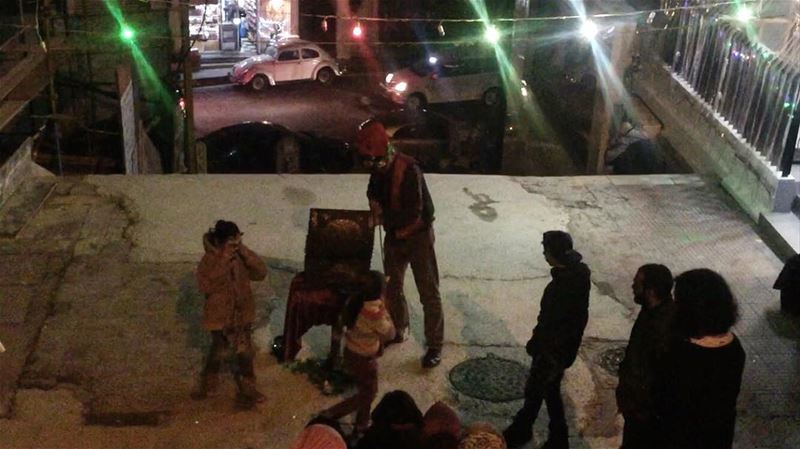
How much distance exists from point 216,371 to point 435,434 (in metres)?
2.47

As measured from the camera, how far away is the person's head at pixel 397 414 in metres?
3.89

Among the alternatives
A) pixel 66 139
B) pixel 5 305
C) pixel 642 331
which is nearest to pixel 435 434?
pixel 642 331

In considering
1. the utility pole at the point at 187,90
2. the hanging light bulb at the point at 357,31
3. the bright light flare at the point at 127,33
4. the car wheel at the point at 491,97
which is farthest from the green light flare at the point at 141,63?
the hanging light bulb at the point at 357,31

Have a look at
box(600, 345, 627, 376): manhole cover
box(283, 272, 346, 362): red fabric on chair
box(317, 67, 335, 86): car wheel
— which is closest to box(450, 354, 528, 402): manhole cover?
box(600, 345, 627, 376): manhole cover

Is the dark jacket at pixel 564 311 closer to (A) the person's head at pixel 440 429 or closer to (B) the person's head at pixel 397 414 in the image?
(A) the person's head at pixel 440 429

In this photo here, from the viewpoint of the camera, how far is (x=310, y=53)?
91.5 ft

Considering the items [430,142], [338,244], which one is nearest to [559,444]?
[338,244]

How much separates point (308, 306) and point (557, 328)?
5.87 feet

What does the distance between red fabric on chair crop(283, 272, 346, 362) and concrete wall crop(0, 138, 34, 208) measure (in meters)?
4.30

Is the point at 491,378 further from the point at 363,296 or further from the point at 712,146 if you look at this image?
the point at 712,146

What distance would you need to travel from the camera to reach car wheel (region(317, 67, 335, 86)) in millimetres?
28312

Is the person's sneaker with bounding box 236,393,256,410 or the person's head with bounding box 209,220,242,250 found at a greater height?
the person's head with bounding box 209,220,242,250

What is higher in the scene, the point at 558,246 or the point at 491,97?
the point at 558,246

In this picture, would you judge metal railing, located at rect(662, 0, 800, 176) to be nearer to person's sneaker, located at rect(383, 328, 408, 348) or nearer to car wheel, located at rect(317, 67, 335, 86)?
person's sneaker, located at rect(383, 328, 408, 348)
